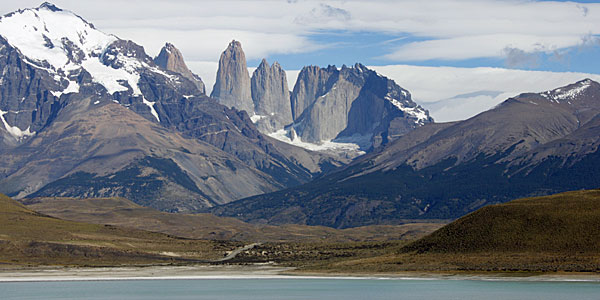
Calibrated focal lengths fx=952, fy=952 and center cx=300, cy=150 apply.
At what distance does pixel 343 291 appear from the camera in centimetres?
17638

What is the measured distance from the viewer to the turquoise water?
162 metres

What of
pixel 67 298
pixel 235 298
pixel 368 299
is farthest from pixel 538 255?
Result: pixel 67 298

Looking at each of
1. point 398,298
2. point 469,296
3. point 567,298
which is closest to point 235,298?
point 398,298

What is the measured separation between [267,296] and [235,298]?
20.1 feet

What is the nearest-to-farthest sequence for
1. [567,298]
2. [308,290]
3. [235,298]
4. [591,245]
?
[567,298], [235,298], [308,290], [591,245]

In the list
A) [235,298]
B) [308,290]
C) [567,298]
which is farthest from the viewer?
[308,290]

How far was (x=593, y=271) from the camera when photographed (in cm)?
17912

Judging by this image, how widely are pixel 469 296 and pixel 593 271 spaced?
33656 millimetres

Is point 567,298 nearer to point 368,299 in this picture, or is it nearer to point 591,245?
point 368,299

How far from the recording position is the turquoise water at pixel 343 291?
162m

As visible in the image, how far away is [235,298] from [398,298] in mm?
29302

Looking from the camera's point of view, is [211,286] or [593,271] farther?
[211,286]

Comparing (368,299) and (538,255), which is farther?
(538,255)

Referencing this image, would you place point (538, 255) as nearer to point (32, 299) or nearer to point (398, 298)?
point (398, 298)
